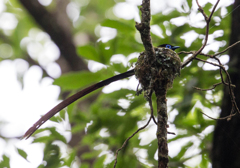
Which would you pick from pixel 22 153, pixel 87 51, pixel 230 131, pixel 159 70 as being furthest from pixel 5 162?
pixel 230 131

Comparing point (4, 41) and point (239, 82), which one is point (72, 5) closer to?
point (4, 41)

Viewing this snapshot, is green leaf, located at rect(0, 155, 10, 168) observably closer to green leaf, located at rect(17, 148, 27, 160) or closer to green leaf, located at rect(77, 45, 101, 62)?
green leaf, located at rect(17, 148, 27, 160)

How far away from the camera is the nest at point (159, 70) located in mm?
1621

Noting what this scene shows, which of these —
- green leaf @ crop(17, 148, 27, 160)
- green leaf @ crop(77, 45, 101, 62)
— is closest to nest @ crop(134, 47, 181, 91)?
green leaf @ crop(77, 45, 101, 62)

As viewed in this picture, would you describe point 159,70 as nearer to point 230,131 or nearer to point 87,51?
point 87,51

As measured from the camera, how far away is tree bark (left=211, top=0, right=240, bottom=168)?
2.12 meters

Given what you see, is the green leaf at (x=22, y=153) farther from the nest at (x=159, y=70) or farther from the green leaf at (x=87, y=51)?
the nest at (x=159, y=70)

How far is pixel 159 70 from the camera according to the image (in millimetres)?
1654

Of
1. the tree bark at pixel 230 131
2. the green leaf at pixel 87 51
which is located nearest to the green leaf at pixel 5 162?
the green leaf at pixel 87 51

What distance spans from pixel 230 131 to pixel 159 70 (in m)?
0.96

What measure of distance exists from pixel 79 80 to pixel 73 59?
3.51 meters

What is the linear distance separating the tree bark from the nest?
638 millimetres

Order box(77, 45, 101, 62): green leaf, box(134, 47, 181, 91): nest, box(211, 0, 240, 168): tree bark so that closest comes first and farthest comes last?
box(134, 47, 181, 91): nest
box(211, 0, 240, 168): tree bark
box(77, 45, 101, 62): green leaf

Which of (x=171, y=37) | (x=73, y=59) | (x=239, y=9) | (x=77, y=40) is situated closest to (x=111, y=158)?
(x=171, y=37)
